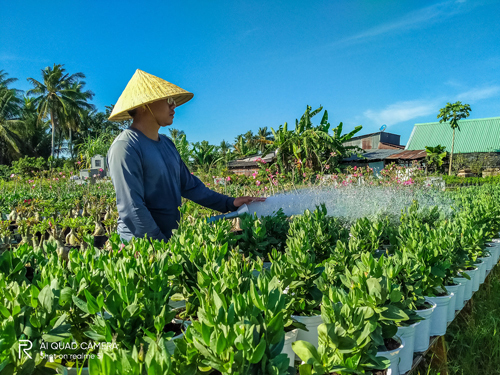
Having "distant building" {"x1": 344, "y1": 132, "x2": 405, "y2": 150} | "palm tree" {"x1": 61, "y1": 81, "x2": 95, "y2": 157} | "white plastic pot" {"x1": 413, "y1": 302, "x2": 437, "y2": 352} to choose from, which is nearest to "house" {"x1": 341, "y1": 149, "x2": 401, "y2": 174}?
"distant building" {"x1": 344, "y1": 132, "x2": 405, "y2": 150}

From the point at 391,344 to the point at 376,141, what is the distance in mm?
33071

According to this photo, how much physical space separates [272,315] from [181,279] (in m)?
0.58

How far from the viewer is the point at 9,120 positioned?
3356cm

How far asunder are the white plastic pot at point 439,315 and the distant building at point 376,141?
3093cm

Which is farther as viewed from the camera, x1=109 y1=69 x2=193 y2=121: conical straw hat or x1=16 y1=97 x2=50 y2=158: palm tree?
x1=16 y1=97 x2=50 y2=158: palm tree

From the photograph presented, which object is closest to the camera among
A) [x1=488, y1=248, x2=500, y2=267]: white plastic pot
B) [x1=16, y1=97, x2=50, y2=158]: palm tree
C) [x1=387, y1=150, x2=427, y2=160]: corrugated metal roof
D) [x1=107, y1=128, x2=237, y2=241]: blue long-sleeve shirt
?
[x1=107, y1=128, x2=237, y2=241]: blue long-sleeve shirt

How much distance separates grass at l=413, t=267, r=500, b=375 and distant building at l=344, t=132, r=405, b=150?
97.5 feet

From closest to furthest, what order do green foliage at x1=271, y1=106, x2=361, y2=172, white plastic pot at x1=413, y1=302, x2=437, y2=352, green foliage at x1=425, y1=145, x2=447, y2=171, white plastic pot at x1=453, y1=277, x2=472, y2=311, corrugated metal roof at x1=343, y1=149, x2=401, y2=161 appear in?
white plastic pot at x1=413, y1=302, x2=437, y2=352
white plastic pot at x1=453, y1=277, x2=472, y2=311
green foliage at x1=271, y1=106, x2=361, y2=172
corrugated metal roof at x1=343, y1=149, x2=401, y2=161
green foliage at x1=425, y1=145, x2=447, y2=171

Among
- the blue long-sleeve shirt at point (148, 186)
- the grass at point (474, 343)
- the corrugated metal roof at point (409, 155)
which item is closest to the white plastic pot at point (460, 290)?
the grass at point (474, 343)

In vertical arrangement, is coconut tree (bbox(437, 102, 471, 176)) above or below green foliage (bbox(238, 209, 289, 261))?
above

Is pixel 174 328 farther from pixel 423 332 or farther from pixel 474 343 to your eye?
pixel 474 343

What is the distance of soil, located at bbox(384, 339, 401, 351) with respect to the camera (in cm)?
132

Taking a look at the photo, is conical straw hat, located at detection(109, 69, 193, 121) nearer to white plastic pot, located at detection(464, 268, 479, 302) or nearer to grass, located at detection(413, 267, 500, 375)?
grass, located at detection(413, 267, 500, 375)

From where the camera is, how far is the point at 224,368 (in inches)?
29.3
